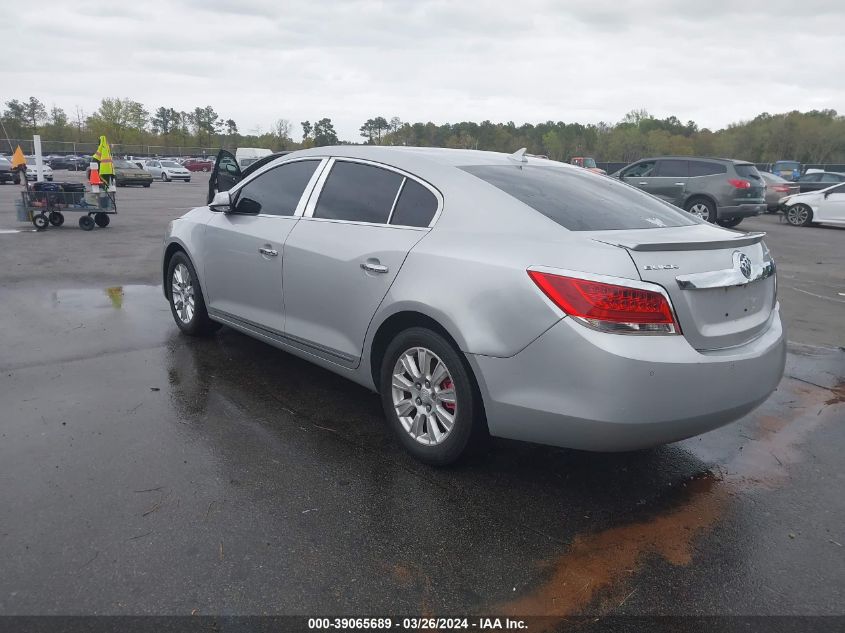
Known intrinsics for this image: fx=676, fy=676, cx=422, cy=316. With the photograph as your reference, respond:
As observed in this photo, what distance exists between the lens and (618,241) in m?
3.12

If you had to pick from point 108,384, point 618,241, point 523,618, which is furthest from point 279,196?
point 523,618

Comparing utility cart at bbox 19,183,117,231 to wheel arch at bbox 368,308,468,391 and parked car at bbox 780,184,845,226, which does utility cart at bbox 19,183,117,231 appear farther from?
parked car at bbox 780,184,845,226

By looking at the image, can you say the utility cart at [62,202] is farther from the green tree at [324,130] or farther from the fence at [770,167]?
the green tree at [324,130]

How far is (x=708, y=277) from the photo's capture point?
3.10 metres

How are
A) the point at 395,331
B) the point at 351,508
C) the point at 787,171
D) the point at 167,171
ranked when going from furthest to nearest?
the point at 167,171
the point at 787,171
the point at 395,331
the point at 351,508

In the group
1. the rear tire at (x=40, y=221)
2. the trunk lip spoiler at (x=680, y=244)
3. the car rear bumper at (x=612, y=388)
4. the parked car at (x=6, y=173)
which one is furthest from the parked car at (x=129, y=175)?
the trunk lip spoiler at (x=680, y=244)

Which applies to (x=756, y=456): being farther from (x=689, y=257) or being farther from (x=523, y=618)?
(x=523, y=618)

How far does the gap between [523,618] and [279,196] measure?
341 cm

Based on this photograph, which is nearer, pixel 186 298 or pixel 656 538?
pixel 656 538

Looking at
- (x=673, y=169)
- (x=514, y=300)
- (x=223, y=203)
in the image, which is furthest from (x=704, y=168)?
(x=514, y=300)

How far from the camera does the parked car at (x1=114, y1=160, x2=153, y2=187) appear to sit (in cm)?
3597

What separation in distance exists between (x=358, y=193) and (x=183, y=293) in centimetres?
253

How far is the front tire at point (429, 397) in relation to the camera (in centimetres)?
336

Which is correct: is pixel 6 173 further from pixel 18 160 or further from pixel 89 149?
pixel 89 149
